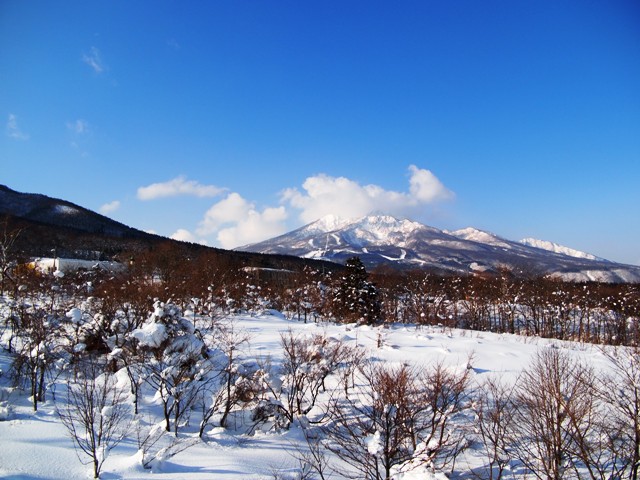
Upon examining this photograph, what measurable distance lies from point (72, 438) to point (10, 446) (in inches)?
49.3

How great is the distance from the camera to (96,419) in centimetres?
1138

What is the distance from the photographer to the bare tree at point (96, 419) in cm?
831

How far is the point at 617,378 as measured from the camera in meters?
16.3

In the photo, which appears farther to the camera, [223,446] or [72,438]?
[223,446]

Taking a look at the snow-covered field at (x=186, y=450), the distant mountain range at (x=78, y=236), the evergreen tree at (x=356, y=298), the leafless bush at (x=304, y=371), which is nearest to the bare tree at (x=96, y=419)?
the snow-covered field at (x=186, y=450)

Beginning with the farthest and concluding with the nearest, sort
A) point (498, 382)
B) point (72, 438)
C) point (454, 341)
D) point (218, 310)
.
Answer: point (218, 310), point (454, 341), point (498, 382), point (72, 438)

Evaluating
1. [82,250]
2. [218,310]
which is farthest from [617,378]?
[82,250]

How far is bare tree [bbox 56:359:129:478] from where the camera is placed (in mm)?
8312

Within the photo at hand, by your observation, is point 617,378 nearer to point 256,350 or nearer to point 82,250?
point 256,350

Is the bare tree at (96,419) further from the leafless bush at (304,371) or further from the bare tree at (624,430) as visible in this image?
the bare tree at (624,430)

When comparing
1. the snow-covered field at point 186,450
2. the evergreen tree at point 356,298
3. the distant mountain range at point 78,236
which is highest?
the distant mountain range at point 78,236

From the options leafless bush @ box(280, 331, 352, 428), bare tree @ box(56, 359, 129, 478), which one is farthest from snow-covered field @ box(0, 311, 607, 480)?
leafless bush @ box(280, 331, 352, 428)

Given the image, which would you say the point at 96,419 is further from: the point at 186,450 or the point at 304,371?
the point at 304,371

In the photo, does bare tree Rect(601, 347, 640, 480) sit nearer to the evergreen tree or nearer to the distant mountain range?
the evergreen tree
